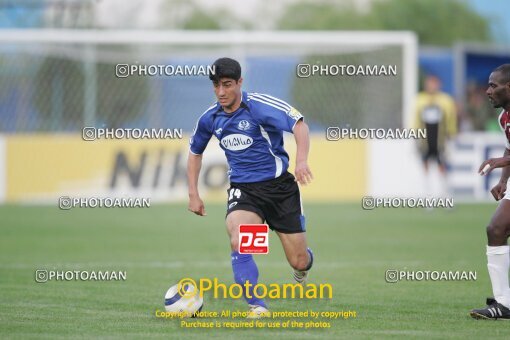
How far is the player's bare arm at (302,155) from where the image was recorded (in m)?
8.11

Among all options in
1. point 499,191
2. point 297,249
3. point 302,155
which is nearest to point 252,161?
point 302,155

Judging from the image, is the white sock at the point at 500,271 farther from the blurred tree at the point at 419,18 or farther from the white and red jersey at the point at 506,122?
the blurred tree at the point at 419,18

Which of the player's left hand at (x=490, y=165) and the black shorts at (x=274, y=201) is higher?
the player's left hand at (x=490, y=165)

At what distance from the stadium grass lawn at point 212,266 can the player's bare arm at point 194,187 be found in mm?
932

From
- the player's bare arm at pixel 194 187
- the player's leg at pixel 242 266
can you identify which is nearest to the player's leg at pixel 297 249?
the player's leg at pixel 242 266

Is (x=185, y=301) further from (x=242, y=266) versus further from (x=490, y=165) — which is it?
(x=490, y=165)

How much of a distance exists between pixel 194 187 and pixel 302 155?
123 cm

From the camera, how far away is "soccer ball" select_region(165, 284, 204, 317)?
334 inches

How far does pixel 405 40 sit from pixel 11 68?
1002 cm

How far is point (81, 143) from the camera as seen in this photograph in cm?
2345

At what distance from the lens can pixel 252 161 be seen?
355 inches

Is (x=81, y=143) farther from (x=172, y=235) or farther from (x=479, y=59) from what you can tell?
(x=479, y=59)

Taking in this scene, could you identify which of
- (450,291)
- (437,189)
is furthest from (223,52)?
(450,291)

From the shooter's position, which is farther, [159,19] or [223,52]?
[159,19]
